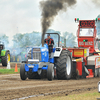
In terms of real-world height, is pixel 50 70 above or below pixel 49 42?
below

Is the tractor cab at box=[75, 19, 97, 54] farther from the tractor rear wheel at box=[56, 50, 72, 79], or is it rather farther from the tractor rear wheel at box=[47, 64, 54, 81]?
the tractor rear wheel at box=[47, 64, 54, 81]

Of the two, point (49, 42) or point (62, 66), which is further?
point (49, 42)

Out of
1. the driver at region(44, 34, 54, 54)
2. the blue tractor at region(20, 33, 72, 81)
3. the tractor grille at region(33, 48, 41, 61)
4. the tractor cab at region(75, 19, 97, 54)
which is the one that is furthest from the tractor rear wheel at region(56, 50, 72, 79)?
the tractor cab at region(75, 19, 97, 54)

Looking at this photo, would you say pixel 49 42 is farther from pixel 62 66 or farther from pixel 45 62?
pixel 62 66

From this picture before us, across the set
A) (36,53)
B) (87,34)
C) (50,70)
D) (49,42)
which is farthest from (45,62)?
(87,34)

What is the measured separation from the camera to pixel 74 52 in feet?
51.5

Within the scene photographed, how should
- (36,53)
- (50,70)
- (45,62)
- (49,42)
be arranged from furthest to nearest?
(49,42) → (36,53) → (45,62) → (50,70)

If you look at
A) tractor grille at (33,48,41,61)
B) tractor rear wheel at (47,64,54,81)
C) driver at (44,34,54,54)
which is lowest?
tractor rear wheel at (47,64,54,81)

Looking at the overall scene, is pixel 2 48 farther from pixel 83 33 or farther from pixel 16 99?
pixel 16 99

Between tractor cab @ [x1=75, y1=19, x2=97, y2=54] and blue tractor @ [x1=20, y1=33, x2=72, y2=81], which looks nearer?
blue tractor @ [x1=20, y1=33, x2=72, y2=81]

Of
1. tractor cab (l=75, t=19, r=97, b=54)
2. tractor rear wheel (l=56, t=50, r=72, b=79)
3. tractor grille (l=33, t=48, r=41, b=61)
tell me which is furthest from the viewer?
tractor cab (l=75, t=19, r=97, b=54)

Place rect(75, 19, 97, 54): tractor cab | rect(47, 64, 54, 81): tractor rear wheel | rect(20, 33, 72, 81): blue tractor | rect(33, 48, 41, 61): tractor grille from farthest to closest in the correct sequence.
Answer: rect(75, 19, 97, 54): tractor cab
rect(33, 48, 41, 61): tractor grille
rect(20, 33, 72, 81): blue tractor
rect(47, 64, 54, 81): tractor rear wheel

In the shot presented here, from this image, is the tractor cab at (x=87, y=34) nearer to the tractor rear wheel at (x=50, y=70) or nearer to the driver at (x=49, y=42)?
the driver at (x=49, y=42)

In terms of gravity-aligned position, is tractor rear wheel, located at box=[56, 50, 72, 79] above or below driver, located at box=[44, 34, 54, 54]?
below
